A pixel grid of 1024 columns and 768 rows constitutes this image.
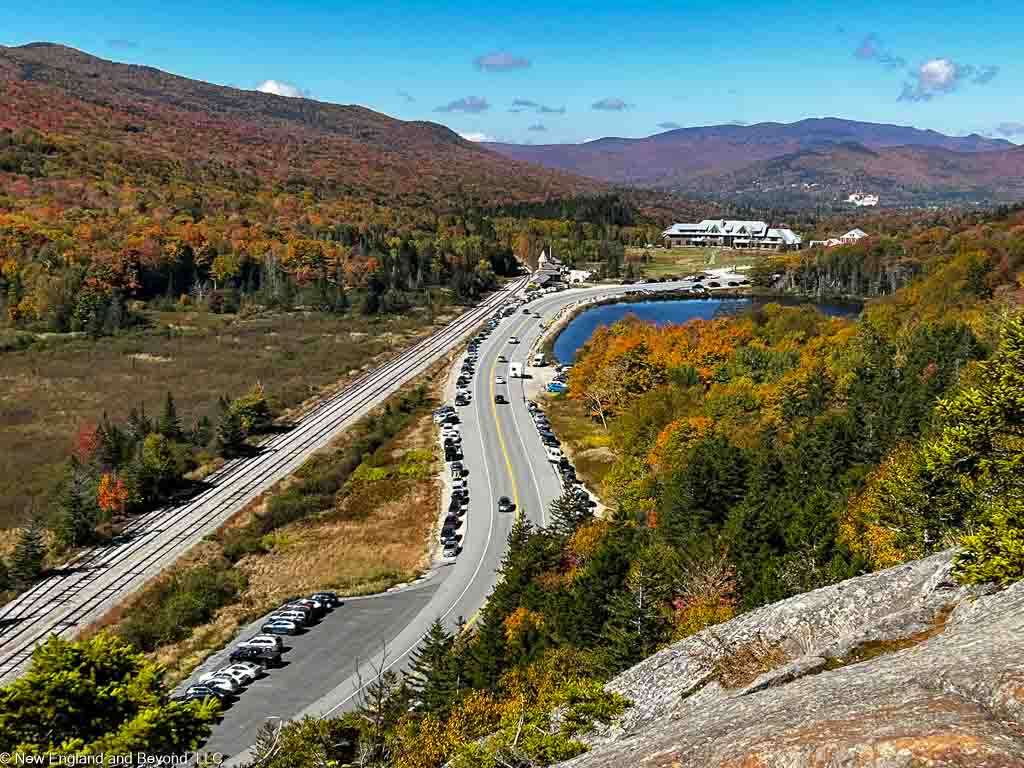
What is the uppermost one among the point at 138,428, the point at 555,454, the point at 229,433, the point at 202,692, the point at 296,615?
the point at 138,428

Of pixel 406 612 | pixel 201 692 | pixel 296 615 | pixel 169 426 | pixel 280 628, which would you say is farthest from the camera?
pixel 169 426

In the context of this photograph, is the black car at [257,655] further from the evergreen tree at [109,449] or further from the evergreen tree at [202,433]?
the evergreen tree at [202,433]

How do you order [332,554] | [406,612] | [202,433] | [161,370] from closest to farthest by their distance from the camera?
[406,612], [332,554], [202,433], [161,370]

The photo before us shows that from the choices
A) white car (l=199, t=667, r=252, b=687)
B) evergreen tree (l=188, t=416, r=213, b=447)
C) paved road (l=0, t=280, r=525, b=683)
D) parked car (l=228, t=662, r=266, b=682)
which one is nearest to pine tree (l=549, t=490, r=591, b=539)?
parked car (l=228, t=662, r=266, b=682)

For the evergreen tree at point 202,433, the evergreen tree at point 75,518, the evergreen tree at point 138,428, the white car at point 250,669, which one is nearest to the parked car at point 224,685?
the white car at point 250,669

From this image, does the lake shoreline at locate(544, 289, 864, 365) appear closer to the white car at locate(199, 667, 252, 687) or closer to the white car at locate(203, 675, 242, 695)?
the white car at locate(199, 667, 252, 687)

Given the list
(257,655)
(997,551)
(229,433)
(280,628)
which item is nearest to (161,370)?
(229,433)

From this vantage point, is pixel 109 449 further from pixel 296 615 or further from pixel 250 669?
pixel 250 669
